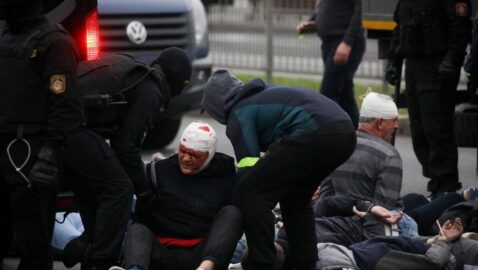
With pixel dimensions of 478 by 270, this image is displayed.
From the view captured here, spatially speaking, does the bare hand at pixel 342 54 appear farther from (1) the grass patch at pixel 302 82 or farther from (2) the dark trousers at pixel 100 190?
(2) the dark trousers at pixel 100 190

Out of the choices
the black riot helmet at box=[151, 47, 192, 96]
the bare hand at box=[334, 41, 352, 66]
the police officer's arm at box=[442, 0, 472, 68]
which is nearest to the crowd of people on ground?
the black riot helmet at box=[151, 47, 192, 96]

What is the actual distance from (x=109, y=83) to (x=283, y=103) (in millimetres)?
916

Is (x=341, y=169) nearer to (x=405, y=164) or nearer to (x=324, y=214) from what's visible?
(x=324, y=214)

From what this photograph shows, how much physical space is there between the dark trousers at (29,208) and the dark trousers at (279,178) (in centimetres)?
98

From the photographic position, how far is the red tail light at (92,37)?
332 inches

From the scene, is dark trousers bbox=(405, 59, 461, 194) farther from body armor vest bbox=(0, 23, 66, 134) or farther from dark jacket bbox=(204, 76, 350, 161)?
body armor vest bbox=(0, 23, 66, 134)

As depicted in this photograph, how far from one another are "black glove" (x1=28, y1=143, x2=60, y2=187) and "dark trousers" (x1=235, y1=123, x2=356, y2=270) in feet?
3.31

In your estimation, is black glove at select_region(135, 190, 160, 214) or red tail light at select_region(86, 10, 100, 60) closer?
black glove at select_region(135, 190, 160, 214)

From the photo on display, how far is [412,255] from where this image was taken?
7.70 metres

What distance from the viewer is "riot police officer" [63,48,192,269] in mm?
7641

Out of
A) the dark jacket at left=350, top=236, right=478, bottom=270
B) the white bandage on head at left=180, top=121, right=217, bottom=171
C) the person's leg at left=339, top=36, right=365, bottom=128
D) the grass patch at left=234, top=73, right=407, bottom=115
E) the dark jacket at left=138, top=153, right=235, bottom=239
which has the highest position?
the white bandage on head at left=180, top=121, right=217, bottom=171

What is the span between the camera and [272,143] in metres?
7.57

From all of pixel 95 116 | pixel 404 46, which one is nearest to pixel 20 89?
pixel 95 116

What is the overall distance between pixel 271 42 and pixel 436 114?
6921 millimetres
